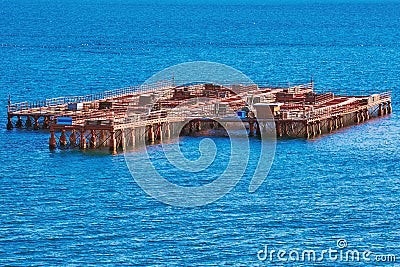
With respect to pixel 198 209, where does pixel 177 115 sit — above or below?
above

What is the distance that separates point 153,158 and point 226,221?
20991 mm

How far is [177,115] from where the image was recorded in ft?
366

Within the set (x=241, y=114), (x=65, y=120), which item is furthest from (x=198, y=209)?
(x=241, y=114)

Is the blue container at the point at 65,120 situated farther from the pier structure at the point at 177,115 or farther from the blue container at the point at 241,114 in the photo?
the blue container at the point at 241,114

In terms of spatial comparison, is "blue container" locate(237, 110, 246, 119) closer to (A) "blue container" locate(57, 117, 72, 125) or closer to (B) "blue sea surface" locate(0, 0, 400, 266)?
(B) "blue sea surface" locate(0, 0, 400, 266)

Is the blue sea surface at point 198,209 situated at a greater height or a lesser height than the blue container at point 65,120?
lesser

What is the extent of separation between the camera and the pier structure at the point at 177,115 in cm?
10418

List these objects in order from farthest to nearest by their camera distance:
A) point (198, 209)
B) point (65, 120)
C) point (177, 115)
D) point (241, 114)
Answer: point (177, 115)
point (241, 114)
point (65, 120)
point (198, 209)

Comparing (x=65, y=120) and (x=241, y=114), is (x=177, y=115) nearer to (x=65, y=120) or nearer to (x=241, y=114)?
(x=241, y=114)

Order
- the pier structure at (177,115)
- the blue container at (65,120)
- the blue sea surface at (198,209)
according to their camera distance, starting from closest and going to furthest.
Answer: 1. the blue sea surface at (198,209)
2. the blue container at (65,120)
3. the pier structure at (177,115)

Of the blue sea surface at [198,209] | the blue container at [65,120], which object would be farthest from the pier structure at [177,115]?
the blue sea surface at [198,209]

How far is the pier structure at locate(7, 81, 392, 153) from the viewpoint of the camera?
104 m

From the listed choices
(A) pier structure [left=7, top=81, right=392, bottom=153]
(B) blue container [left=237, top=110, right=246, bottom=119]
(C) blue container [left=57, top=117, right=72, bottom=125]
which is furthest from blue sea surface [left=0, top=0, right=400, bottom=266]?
(B) blue container [left=237, top=110, right=246, bottom=119]

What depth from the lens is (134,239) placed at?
248 ft
